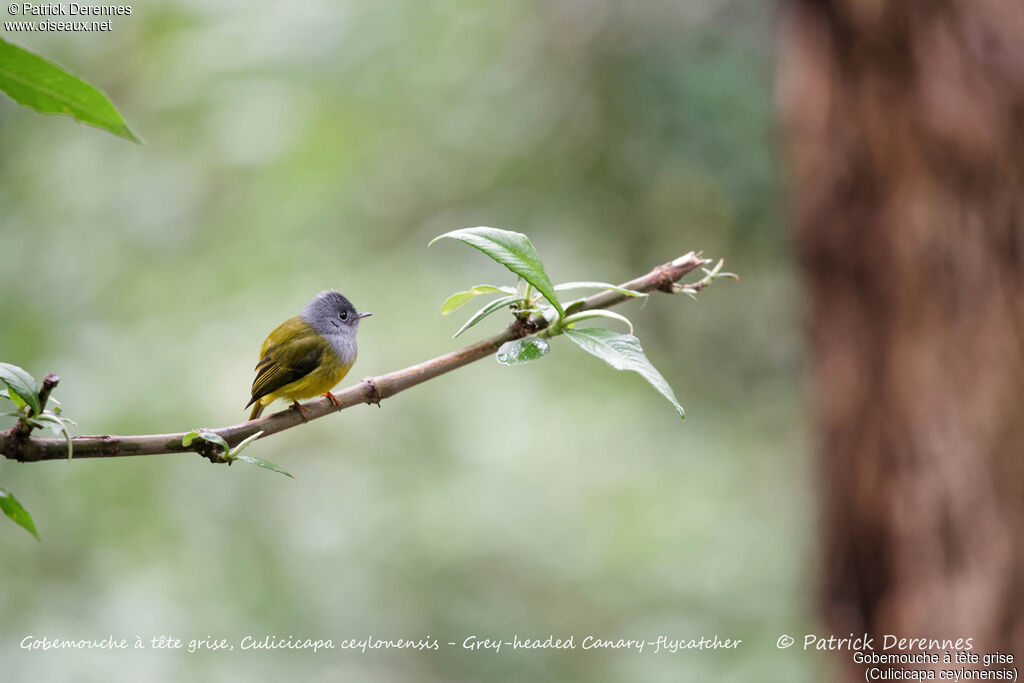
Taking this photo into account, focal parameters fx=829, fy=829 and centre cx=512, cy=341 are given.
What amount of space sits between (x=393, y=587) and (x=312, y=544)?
49 centimetres

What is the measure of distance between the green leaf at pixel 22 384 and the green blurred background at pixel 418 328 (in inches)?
113

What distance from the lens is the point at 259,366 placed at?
192 cm

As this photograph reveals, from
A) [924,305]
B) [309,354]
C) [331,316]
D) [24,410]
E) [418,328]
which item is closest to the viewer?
[24,410]

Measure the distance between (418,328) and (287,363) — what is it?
7.47 ft

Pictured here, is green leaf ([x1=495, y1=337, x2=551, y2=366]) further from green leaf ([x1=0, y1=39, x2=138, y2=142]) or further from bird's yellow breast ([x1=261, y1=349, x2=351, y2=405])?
bird's yellow breast ([x1=261, y1=349, x2=351, y2=405])

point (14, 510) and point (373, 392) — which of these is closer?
point (14, 510)

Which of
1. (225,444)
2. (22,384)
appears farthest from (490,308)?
(22,384)

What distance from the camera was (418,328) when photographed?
13.7 ft

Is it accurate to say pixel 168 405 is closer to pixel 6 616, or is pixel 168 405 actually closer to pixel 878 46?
pixel 6 616

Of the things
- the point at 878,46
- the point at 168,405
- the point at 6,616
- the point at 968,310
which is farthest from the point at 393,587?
the point at 878,46

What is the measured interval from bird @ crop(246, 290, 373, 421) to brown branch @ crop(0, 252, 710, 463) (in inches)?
30.5

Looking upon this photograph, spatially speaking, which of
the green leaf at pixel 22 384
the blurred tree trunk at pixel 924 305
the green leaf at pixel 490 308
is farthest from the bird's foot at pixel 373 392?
the blurred tree trunk at pixel 924 305

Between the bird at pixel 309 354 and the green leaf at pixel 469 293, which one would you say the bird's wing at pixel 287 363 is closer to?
the bird at pixel 309 354

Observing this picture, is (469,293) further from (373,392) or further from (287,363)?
(287,363)
